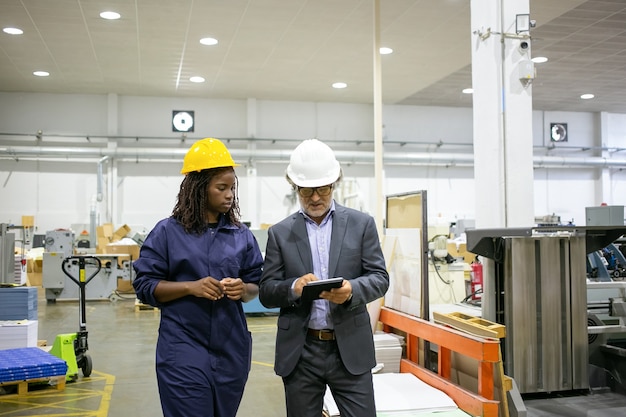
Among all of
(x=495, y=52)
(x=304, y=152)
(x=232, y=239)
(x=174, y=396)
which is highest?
(x=495, y=52)

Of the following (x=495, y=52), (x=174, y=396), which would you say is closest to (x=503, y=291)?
(x=495, y=52)

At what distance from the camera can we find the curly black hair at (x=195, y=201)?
94.4 inches

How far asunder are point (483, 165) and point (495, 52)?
36.0 inches

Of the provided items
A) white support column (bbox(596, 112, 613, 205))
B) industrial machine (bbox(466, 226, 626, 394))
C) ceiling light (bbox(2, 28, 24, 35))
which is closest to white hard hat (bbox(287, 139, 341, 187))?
industrial machine (bbox(466, 226, 626, 394))

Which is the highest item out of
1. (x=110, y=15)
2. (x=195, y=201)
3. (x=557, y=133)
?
(x=110, y=15)

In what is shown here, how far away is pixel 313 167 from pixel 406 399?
2.03 metres

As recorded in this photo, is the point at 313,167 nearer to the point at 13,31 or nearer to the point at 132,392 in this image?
the point at 132,392

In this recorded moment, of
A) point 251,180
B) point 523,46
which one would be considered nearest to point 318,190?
point 523,46

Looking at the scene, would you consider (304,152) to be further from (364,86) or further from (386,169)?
(386,169)

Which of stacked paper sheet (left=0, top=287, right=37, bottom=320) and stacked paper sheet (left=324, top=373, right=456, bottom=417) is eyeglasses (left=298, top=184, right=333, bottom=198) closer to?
stacked paper sheet (left=324, top=373, right=456, bottom=417)

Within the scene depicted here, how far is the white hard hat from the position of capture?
2.48 m

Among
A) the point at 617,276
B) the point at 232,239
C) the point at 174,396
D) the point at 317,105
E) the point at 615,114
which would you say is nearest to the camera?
the point at 174,396

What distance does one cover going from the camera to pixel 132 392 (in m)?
5.57

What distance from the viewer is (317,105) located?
53.3ft
